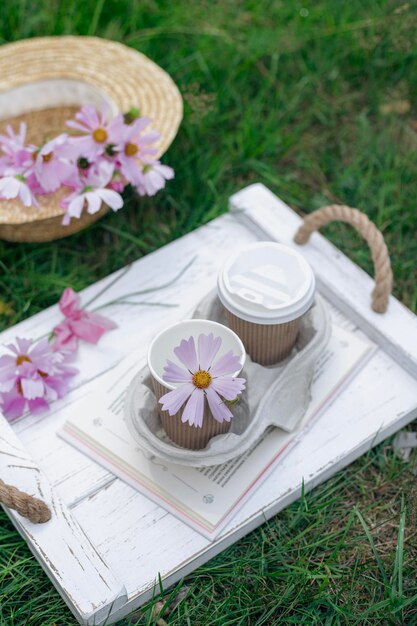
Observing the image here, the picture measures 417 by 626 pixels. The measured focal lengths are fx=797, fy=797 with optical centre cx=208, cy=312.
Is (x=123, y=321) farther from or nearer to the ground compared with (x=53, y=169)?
nearer to the ground

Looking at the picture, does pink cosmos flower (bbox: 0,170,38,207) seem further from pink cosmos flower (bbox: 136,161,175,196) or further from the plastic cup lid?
the plastic cup lid

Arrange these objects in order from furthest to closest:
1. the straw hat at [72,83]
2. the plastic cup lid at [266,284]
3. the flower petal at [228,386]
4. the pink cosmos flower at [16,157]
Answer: the straw hat at [72,83]
the pink cosmos flower at [16,157]
the plastic cup lid at [266,284]
the flower petal at [228,386]

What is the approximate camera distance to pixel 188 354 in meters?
0.94

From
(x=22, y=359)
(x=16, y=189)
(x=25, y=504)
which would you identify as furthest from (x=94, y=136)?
(x=25, y=504)

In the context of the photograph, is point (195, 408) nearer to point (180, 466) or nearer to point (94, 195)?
point (180, 466)

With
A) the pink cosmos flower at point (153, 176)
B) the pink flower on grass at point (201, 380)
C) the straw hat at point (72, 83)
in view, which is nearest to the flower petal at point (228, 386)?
the pink flower on grass at point (201, 380)

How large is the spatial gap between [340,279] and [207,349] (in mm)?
427

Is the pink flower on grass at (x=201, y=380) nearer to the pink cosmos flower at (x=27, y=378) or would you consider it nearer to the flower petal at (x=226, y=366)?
the flower petal at (x=226, y=366)

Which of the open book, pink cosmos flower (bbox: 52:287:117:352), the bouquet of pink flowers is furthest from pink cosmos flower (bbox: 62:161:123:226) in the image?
the open book

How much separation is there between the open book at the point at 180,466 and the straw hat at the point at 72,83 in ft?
1.27

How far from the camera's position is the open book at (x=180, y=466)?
3.52 ft

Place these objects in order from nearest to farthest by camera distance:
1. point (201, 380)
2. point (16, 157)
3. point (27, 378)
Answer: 1. point (201, 380)
2. point (27, 378)
3. point (16, 157)

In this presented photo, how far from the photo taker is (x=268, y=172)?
1.62 meters

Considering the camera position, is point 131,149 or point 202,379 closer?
point 202,379
